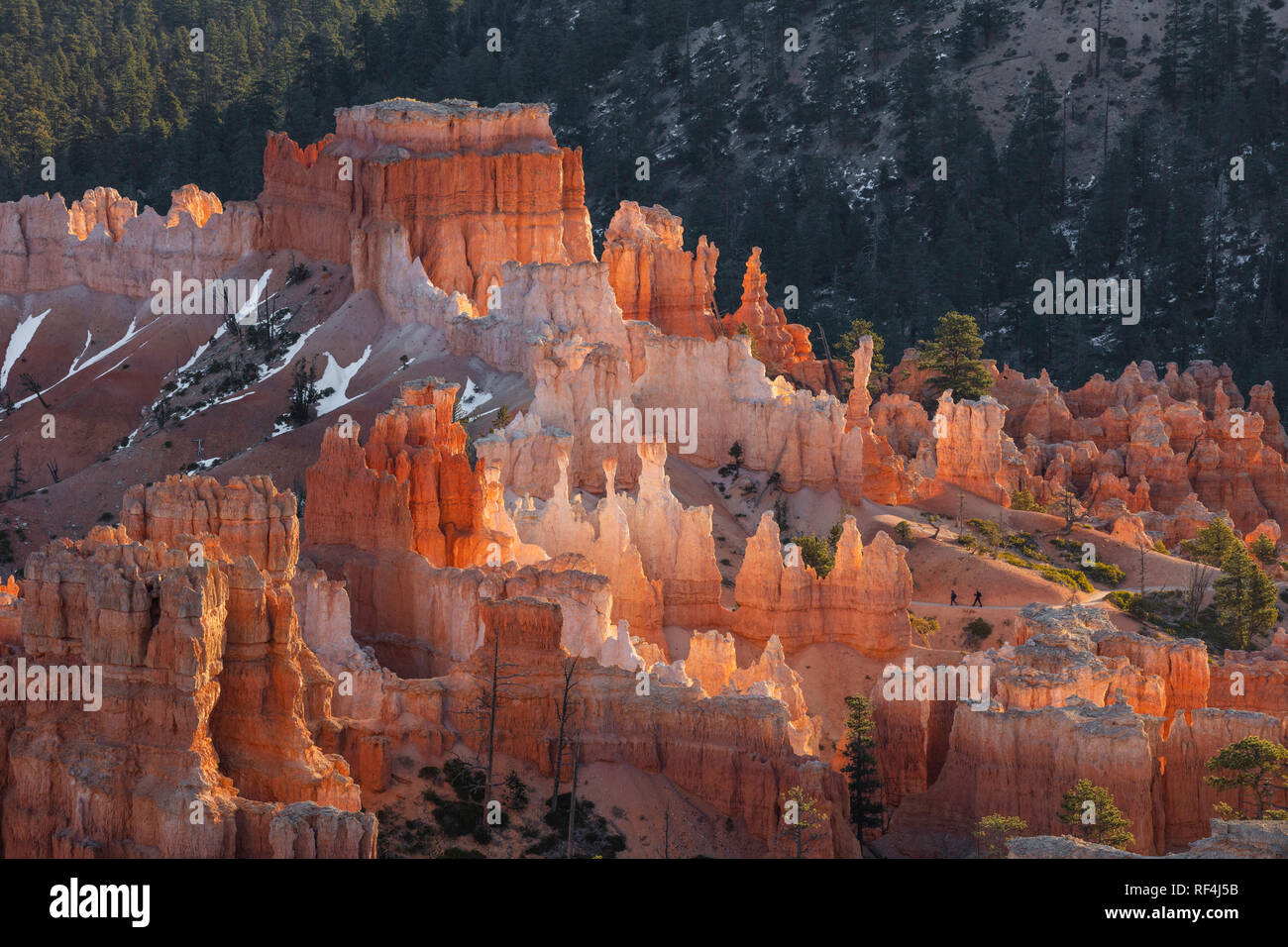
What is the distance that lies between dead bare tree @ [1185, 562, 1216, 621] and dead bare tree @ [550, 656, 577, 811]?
31821 millimetres

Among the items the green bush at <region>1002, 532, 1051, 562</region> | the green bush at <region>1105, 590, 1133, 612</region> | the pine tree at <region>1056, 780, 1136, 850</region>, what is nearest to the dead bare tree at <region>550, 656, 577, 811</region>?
the pine tree at <region>1056, 780, 1136, 850</region>

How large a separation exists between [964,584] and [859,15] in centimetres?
9087

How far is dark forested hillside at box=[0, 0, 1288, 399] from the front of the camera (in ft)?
434

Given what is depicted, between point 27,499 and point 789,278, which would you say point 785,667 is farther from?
point 789,278

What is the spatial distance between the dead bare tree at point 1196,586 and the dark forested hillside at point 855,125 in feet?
126

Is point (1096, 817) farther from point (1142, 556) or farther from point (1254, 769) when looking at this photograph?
point (1142, 556)

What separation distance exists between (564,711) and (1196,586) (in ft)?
119

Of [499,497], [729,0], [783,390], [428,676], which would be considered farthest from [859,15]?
[428,676]

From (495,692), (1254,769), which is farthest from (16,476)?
(1254,769)

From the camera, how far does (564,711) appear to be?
52656mm

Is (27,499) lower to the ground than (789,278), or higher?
lower

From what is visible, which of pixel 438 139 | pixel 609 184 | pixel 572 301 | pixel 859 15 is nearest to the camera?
pixel 572 301

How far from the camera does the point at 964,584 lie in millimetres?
79750

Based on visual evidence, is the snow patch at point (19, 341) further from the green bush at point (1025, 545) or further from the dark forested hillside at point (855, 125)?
the green bush at point (1025, 545)
